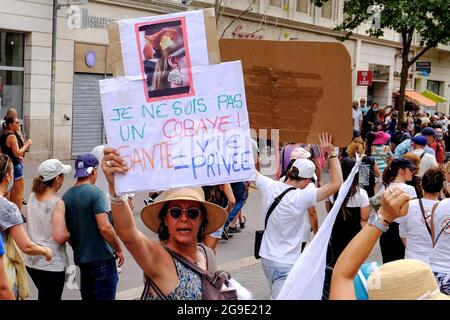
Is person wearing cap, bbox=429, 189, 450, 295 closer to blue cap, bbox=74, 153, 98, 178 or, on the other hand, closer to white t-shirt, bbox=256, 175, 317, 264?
white t-shirt, bbox=256, 175, 317, 264

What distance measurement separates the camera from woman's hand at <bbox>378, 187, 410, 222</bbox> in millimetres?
3203

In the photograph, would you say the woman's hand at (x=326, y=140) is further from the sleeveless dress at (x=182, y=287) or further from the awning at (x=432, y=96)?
the awning at (x=432, y=96)

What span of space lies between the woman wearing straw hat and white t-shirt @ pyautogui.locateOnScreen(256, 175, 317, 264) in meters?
2.20

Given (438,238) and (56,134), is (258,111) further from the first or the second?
(56,134)

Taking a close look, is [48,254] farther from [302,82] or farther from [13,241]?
[302,82]

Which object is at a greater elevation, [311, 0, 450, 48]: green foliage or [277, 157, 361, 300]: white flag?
[311, 0, 450, 48]: green foliage

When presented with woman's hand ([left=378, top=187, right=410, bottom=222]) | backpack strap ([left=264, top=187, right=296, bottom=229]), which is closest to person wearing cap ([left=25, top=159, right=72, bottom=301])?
backpack strap ([left=264, top=187, right=296, bottom=229])

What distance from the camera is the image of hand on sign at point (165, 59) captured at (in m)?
3.81

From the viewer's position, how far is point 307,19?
31.6 meters

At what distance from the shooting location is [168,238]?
156 inches

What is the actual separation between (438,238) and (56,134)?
15.4 meters

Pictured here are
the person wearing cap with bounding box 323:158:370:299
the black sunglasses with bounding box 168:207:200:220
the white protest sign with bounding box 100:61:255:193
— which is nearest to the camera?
the white protest sign with bounding box 100:61:255:193

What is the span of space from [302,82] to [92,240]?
97.1 inches

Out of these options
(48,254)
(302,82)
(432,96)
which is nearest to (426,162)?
(48,254)
